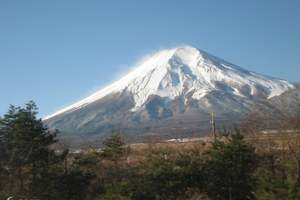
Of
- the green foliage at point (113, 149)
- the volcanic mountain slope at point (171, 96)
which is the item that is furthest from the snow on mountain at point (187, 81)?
the green foliage at point (113, 149)

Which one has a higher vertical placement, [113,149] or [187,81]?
[187,81]

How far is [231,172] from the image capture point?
19266 millimetres

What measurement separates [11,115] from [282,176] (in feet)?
38.8

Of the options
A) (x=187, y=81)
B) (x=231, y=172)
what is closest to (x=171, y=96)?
(x=187, y=81)

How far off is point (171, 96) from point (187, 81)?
1056 cm

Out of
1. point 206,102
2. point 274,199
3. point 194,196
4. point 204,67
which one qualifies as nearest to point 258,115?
point 194,196

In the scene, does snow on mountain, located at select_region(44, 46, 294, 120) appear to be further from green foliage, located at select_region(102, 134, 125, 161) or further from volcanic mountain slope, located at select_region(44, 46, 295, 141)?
green foliage, located at select_region(102, 134, 125, 161)

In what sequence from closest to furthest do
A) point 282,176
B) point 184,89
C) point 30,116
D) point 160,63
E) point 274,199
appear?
point 274,199 → point 282,176 → point 30,116 → point 184,89 → point 160,63

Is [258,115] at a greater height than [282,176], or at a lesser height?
greater

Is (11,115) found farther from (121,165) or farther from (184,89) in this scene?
(184,89)

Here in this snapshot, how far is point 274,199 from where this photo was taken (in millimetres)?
15203

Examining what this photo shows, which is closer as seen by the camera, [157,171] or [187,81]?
[157,171]

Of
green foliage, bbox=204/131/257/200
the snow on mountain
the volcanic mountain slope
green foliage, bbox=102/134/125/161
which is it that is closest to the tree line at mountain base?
green foliage, bbox=204/131/257/200

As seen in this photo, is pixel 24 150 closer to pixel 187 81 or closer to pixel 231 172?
pixel 231 172
